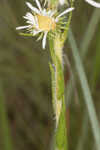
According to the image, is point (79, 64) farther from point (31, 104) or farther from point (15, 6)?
point (31, 104)

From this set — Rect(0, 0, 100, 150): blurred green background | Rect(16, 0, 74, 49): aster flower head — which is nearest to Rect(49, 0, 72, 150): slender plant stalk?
Rect(16, 0, 74, 49): aster flower head

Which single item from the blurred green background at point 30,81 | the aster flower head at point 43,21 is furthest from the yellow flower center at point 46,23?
the blurred green background at point 30,81

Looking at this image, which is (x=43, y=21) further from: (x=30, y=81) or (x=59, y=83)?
(x=30, y=81)

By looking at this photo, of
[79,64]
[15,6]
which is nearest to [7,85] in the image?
[15,6]

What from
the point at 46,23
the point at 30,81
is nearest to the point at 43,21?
the point at 46,23

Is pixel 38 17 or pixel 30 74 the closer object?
pixel 38 17

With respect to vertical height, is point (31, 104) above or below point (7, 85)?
below

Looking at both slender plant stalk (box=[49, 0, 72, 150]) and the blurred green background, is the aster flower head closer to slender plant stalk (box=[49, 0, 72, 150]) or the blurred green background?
slender plant stalk (box=[49, 0, 72, 150])
